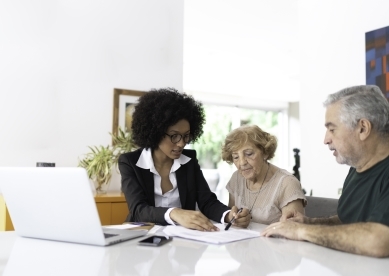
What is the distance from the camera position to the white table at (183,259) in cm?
116

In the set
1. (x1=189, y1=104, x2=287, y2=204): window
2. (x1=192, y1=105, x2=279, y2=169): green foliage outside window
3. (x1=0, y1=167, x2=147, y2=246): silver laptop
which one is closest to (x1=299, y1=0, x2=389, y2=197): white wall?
(x1=0, y1=167, x2=147, y2=246): silver laptop

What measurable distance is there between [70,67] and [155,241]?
9.45ft

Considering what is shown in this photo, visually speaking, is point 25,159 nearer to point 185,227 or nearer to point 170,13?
point 170,13

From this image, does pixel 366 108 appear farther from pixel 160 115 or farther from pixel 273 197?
pixel 160 115

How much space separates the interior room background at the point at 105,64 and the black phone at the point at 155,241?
2.56m

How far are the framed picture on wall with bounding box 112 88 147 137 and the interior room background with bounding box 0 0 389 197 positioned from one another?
0.17ft

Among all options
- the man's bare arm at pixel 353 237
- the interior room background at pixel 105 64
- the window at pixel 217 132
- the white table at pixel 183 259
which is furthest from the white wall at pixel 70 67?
the window at pixel 217 132

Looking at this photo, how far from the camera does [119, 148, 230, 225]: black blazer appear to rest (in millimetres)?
2174

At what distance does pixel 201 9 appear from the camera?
5215 mm

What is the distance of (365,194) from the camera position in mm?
1763

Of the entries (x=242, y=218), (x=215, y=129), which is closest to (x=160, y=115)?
(x=242, y=218)

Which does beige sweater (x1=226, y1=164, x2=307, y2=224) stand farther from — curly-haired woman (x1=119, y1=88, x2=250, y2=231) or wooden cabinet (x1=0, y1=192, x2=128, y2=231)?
wooden cabinet (x1=0, y1=192, x2=128, y2=231)

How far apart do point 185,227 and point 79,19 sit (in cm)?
289

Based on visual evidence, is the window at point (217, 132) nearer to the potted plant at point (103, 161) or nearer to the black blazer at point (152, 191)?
the potted plant at point (103, 161)
